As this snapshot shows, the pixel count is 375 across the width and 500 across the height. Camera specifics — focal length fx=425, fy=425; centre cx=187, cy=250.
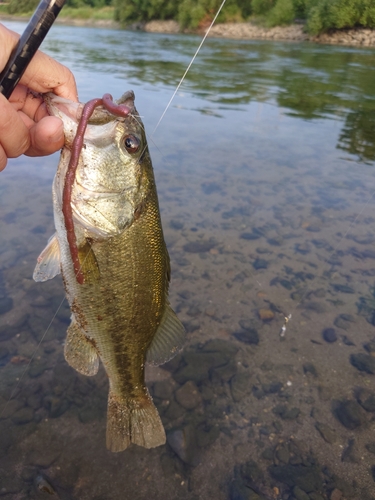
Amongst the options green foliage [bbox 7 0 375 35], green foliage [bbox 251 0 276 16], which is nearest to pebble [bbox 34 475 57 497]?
green foliage [bbox 7 0 375 35]

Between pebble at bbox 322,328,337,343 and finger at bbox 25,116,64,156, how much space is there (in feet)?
11.2

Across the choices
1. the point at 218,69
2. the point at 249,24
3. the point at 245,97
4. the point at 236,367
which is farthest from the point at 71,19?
the point at 236,367

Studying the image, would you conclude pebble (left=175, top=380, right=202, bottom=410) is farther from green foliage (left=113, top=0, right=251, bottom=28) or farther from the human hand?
green foliage (left=113, top=0, right=251, bottom=28)

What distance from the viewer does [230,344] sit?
14.2ft

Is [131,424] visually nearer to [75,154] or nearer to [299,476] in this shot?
[299,476]

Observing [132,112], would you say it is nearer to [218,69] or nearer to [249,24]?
[218,69]

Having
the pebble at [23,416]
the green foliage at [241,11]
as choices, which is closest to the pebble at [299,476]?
the pebble at [23,416]

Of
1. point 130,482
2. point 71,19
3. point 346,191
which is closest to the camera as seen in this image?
point 130,482

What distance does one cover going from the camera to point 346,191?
289 inches

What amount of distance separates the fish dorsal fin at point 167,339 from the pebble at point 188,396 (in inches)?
47.4

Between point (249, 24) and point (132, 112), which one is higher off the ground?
point (132, 112)

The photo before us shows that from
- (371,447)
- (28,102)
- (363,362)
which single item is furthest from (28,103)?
(363,362)

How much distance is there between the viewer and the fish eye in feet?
7.36

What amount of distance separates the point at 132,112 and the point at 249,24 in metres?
54.9
